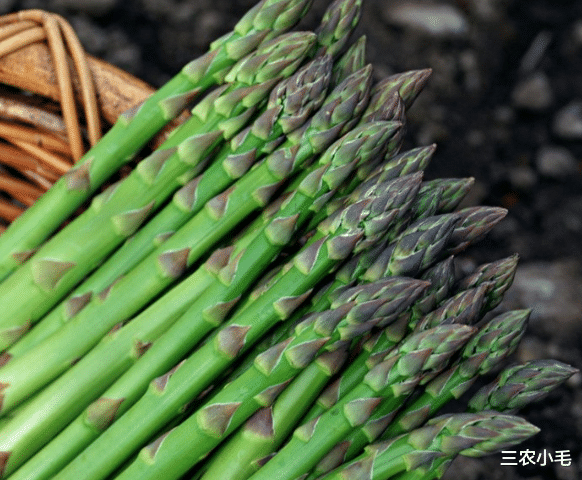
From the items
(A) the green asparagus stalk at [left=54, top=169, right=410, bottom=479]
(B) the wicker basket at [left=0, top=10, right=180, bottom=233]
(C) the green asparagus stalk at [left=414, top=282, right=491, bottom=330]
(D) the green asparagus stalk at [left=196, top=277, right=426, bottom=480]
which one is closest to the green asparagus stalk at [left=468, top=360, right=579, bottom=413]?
(C) the green asparagus stalk at [left=414, top=282, right=491, bottom=330]

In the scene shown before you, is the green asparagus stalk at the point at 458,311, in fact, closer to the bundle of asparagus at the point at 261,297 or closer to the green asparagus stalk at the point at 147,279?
the bundle of asparagus at the point at 261,297

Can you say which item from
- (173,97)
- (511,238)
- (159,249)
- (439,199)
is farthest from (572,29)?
(159,249)

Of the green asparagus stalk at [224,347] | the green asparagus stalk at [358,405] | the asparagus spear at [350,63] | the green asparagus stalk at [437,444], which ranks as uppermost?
the asparagus spear at [350,63]

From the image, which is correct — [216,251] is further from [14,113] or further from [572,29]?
[572,29]

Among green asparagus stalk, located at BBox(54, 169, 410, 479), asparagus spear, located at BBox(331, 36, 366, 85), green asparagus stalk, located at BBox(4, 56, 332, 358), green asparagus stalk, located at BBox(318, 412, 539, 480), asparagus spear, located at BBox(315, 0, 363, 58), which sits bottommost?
green asparagus stalk, located at BBox(318, 412, 539, 480)

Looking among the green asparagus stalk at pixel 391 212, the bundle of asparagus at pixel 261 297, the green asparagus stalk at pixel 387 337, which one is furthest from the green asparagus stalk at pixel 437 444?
the green asparagus stalk at pixel 391 212

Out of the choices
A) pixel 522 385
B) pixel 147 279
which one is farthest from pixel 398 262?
pixel 147 279

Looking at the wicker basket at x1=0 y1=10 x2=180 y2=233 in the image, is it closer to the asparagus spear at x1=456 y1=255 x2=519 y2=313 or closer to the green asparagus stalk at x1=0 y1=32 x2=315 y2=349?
the green asparagus stalk at x1=0 y1=32 x2=315 y2=349

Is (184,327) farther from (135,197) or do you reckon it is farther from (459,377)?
(459,377)

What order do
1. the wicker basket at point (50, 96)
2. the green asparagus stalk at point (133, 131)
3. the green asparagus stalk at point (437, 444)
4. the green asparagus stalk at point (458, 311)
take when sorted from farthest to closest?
the wicker basket at point (50, 96), the green asparagus stalk at point (133, 131), the green asparagus stalk at point (458, 311), the green asparagus stalk at point (437, 444)
